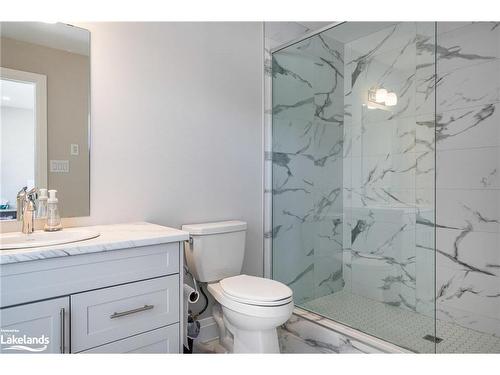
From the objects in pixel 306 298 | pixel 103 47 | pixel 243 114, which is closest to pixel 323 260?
pixel 306 298

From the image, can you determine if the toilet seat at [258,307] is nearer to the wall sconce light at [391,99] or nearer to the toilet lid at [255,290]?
the toilet lid at [255,290]

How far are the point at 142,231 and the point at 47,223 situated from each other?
1.49 ft

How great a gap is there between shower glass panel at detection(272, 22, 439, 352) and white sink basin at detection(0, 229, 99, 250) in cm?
142

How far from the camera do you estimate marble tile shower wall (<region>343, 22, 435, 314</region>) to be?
1.92 meters

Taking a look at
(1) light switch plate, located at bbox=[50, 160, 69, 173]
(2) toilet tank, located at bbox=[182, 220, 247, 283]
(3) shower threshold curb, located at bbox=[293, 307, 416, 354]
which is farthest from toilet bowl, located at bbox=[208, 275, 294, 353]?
(1) light switch plate, located at bbox=[50, 160, 69, 173]

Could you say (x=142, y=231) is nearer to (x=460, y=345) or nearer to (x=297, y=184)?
(x=297, y=184)

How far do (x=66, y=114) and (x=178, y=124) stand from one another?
0.61m

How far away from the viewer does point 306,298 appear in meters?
2.37

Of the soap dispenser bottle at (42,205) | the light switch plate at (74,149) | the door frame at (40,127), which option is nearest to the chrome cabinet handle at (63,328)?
the soap dispenser bottle at (42,205)

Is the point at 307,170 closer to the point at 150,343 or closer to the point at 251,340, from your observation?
the point at 251,340

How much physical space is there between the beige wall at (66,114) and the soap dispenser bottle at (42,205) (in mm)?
61

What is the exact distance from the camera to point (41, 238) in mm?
Answer: 1430

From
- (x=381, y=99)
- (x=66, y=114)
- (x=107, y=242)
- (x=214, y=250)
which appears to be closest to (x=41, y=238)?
(x=107, y=242)

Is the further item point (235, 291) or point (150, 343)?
point (235, 291)
